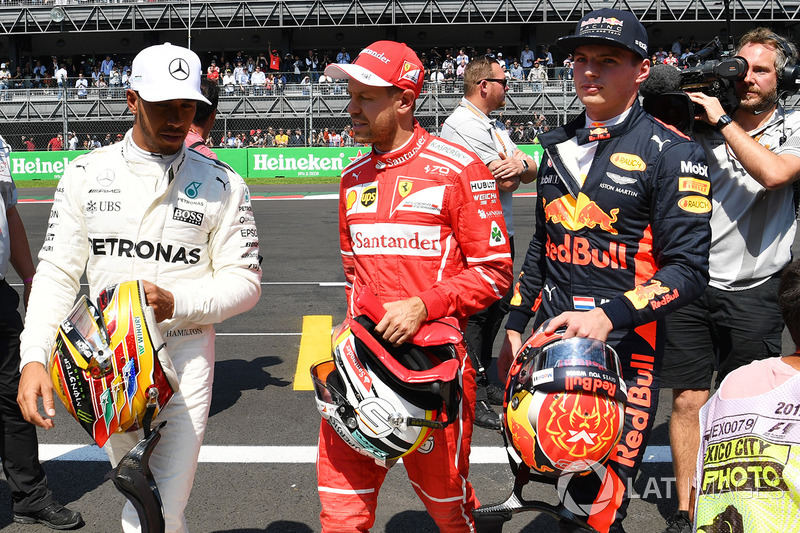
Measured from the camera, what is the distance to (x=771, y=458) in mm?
1921

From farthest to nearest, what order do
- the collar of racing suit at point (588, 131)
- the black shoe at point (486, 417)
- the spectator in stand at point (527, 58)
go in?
the spectator in stand at point (527, 58) < the black shoe at point (486, 417) < the collar of racing suit at point (588, 131)

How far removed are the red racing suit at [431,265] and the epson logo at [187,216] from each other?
633mm

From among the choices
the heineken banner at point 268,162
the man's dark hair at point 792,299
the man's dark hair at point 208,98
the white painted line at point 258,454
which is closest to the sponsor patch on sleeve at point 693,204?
the man's dark hair at point 792,299

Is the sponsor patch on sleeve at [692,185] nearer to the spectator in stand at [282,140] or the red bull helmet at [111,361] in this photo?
the red bull helmet at [111,361]

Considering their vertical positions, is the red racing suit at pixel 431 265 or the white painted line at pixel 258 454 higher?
the red racing suit at pixel 431 265

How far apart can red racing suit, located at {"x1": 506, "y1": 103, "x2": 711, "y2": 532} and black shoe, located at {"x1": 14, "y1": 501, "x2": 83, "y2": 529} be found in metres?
2.72

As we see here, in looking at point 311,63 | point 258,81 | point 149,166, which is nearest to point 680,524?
point 149,166

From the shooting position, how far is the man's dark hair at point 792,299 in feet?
6.95

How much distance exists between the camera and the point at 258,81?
33219mm

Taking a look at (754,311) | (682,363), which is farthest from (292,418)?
(754,311)

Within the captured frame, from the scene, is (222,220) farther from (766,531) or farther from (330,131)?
(330,131)

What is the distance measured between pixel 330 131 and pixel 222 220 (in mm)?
24886

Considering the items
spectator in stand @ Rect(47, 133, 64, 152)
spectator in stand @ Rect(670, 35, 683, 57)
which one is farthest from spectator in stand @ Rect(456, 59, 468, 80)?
spectator in stand @ Rect(47, 133, 64, 152)

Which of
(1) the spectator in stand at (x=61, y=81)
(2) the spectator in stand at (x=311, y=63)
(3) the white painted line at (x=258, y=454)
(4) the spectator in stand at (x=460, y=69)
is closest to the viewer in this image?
(3) the white painted line at (x=258, y=454)
